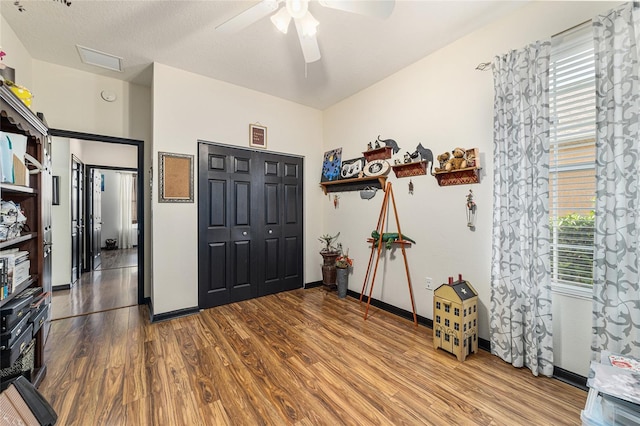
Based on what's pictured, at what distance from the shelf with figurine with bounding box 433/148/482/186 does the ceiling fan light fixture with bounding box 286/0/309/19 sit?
1692 millimetres

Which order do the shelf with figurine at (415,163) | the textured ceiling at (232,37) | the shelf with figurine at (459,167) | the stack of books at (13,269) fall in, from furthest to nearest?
the shelf with figurine at (415,163) < the shelf with figurine at (459,167) < the textured ceiling at (232,37) < the stack of books at (13,269)

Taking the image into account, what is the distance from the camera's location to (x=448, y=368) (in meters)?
Answer: 2.02

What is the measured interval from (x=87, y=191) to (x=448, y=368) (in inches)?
262

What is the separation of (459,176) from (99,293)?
4928 millimetres

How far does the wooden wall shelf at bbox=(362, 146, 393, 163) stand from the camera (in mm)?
3132

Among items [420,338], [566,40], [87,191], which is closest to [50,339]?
[420,338]

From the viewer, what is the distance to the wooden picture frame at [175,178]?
2.91 meters

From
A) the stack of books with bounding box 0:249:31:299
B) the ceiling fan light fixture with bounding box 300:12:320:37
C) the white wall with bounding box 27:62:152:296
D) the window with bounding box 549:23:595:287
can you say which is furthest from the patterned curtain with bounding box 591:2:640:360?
the white wall with bounding box 27:62:152:296

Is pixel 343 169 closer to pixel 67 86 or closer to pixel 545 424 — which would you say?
pixel 545 424

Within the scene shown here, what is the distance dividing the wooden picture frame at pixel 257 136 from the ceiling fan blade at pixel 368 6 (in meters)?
2.12

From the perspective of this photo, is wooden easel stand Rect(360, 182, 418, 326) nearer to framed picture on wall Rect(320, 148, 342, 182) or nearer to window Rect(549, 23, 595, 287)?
framed picture on wall Rect(320, 148, 342, 182)

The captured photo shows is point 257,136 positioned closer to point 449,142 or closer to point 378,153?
point 378,153

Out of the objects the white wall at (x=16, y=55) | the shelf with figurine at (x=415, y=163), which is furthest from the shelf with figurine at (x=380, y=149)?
the white wall at (x=16, y=55)

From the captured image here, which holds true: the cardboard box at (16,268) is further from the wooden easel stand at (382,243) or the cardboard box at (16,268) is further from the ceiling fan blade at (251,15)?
the wooden easel stand at (382,243)
